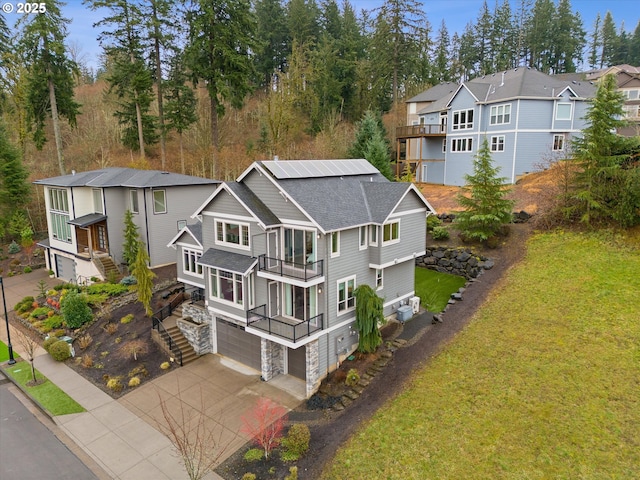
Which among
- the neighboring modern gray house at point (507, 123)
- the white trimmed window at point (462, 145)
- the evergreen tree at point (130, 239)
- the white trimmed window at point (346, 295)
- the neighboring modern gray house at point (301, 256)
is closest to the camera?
the neighboring modern gray house at point (301, 256)

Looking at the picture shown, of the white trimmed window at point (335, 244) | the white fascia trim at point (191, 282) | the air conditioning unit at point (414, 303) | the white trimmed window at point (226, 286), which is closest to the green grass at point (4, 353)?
the white fascia trim at point (191, 282)

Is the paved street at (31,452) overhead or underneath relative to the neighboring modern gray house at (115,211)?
underneath

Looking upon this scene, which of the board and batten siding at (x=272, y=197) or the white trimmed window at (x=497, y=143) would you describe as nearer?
the board and batten siding at (x=272, y=197)

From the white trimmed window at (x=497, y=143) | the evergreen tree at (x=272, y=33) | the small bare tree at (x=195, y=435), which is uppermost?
the evergreen tree at (x=272, y=33)

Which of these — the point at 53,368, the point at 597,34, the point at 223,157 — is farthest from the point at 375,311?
the point at 597,34

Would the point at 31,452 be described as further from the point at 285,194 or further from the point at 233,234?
the point at 285,194

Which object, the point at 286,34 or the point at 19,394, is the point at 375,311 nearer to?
the point at 19,394

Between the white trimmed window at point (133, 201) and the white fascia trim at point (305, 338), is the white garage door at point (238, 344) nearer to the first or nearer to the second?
the white fascia trim at point (305, 338)
